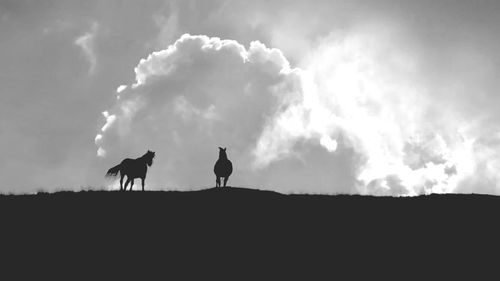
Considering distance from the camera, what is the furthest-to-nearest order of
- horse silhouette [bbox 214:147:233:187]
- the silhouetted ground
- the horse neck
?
the horse neck < horse silhouette [bbox 214:147:233:187] < the silhouetted ground

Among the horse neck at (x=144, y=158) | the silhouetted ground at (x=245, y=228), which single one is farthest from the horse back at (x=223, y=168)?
the horse neck at (x=144, y=158)

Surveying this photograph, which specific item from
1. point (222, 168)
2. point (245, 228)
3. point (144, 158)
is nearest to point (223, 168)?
point (222, 168)

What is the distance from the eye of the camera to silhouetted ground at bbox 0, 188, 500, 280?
21141 mm

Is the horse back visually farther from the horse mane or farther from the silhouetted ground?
the horse mane

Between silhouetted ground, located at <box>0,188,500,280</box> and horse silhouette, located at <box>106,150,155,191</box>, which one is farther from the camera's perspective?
horse silhouette, located at <box>106,150,155,191</box>

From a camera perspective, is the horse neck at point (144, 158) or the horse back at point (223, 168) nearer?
the horse back at point (223, 168)

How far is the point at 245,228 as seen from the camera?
23.7 meters

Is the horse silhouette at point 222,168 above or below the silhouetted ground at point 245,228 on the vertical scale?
above

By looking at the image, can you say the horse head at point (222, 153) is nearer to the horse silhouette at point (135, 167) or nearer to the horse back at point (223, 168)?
the horse back at point (223, 168)

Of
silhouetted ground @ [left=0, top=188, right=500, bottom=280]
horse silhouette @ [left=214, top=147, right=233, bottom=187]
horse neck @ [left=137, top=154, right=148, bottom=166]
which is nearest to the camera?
silhouetted ground @ [left=0, top=188, right=500, bottom=280]

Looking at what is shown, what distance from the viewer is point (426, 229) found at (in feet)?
79.9

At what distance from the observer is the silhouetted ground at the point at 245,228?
21.1m

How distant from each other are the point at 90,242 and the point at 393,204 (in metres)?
14.9

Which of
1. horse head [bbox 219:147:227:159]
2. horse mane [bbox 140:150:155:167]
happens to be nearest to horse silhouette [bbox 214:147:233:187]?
horse head [bbox 219:147:227:159]
